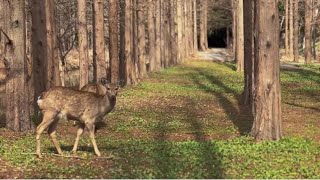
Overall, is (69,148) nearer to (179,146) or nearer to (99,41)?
(179,146)

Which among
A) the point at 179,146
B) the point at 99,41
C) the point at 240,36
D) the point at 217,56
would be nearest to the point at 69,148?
the point at 179,146

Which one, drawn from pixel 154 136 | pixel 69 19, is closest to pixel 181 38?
pixel 69 19

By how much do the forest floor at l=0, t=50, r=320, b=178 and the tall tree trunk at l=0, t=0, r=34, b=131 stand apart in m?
0.45

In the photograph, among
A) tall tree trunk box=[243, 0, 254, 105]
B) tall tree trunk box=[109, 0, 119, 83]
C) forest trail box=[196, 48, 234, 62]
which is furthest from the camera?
forest trail box=[196, 48, 234, 62]

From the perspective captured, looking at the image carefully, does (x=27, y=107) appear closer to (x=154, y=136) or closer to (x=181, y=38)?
(x=154, y=136)

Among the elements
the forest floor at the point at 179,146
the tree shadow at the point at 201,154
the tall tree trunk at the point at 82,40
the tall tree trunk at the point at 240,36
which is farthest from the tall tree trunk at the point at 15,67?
the tall tree trunk at the point at 240,36

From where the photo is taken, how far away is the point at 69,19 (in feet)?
123

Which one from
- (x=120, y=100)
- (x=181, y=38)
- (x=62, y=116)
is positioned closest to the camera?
(x=62, y=116)

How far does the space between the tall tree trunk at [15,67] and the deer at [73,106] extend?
124 inches

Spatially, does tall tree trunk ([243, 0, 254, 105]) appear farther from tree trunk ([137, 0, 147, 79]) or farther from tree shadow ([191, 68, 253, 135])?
tree trunk ([137, 0, 147, 79])

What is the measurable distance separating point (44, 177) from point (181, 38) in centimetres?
4546

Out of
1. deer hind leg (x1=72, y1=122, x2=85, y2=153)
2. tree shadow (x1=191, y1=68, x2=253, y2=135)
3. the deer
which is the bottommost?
tree shadow (x1=191, y1=68, x2=253, y2=135)

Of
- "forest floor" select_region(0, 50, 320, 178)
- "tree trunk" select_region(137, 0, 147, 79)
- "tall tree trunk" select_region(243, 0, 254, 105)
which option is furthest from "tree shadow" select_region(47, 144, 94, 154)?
"tree trunk" select_region(137, 0, 147, 79)

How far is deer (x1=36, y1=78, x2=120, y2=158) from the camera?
35.0 ft
